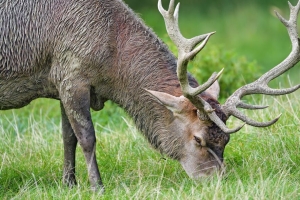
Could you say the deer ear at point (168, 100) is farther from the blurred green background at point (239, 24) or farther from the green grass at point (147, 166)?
the blurred green background at point (239, 24)

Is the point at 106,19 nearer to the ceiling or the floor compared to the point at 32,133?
nearer to the ceiling

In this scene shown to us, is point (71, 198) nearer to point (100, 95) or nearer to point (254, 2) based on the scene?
point (100, 95)

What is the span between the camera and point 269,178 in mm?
7402

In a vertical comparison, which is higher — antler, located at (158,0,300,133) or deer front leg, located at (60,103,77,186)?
antler, located at (158,0,300,133)

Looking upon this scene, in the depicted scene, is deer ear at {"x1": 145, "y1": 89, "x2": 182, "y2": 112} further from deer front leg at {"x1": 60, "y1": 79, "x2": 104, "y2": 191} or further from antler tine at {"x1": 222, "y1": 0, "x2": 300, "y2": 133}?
deer front leg at {"x1": 60, "y1": 79, "x2": 104, "y2": 191}

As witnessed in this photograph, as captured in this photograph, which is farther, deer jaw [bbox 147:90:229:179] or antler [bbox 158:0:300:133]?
deer jaw [bbox 147:90:229:179]

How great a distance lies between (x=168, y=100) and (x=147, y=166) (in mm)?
914

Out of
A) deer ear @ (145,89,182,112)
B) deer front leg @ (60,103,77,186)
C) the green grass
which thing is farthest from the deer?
deer front leg @ (60,103,77,186)

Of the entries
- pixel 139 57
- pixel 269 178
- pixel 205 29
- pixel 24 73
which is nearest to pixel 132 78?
pixel 139 57

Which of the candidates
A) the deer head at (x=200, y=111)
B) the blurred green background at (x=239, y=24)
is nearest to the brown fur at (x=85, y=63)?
the deer head at (x=200, y=111)

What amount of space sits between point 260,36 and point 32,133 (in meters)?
9.90

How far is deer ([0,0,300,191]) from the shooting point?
302 inches

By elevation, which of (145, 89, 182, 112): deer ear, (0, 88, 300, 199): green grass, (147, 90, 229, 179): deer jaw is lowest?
(0, 88, 300, 199): green grass

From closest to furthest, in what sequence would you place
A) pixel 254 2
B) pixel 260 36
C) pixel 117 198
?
pixel 117 198
pixel 260 36
pixel 254 2
